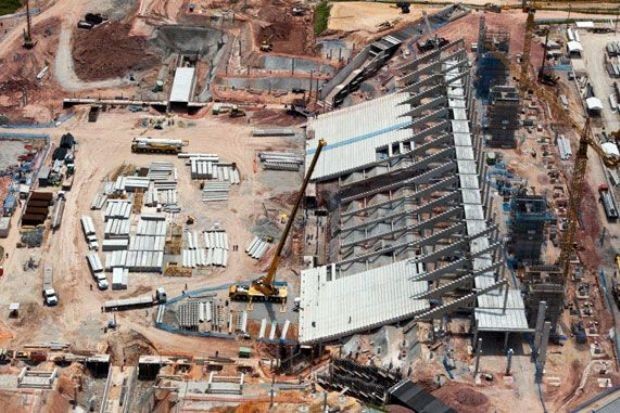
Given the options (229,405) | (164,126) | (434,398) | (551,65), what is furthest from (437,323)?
(551,65)

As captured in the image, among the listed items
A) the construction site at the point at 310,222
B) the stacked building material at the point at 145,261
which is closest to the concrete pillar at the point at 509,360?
the construction site at the point at 310,222

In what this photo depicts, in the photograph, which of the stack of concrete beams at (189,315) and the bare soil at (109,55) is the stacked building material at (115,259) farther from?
the bare soil at (109,55)

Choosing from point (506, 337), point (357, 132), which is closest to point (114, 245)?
point (357, 132)

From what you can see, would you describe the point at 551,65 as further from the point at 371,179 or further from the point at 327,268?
the point at 327,268

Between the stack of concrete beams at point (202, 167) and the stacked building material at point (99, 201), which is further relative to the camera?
the stack of concrete beams at point (202, 167)

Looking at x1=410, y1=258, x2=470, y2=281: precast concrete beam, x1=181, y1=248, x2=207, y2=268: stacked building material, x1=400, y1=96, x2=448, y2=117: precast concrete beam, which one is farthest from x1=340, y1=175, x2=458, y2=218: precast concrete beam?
x1=181, y1=248, x2=207, y2=268: stacked building material

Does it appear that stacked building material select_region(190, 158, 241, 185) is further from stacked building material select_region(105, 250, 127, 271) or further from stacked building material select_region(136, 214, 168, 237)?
stacked building material select_region(105, 250, 127, 271)
